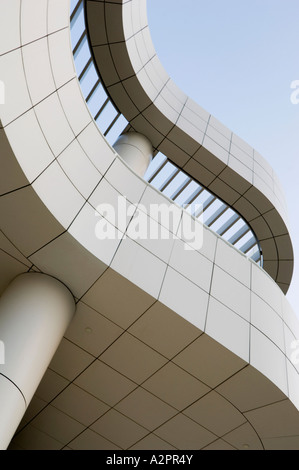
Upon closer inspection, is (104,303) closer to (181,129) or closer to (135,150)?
(135,150)

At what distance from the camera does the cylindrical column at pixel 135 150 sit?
1402cm

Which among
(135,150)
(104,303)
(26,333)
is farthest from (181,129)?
(26,333)

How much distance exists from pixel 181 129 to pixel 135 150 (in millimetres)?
1884

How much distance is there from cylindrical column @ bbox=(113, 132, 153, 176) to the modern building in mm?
6048

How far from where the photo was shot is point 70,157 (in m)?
6.71

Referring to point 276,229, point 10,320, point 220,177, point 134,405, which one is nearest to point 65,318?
point 10,320

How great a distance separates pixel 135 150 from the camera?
1428cm

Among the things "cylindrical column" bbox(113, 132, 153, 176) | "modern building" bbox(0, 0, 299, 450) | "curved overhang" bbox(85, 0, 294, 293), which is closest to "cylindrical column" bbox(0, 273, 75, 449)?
"modern building" bbox(0, 0, 299, 450)

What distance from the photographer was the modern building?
5793 millimetres

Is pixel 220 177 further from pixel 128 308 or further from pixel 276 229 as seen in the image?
pixel 128 308

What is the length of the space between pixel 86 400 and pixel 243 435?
3.09m

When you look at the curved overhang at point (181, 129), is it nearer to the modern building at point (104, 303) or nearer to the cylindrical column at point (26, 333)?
the modern building at point (104, 303)
